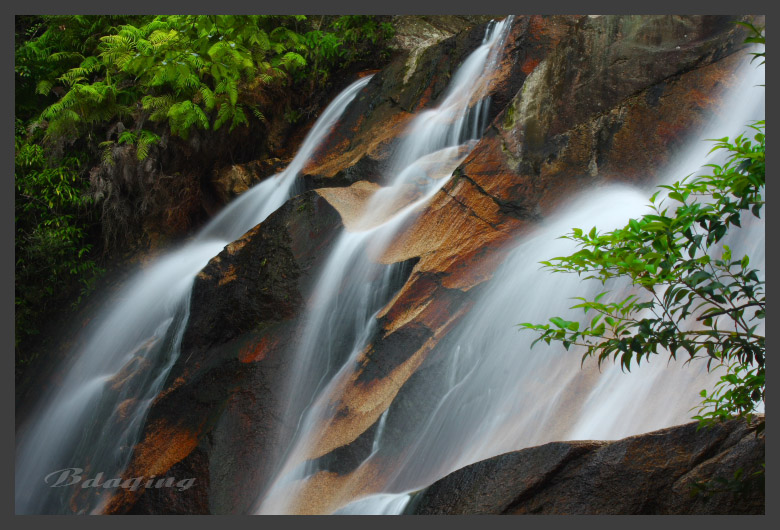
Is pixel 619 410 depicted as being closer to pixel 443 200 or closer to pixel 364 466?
pixel 364 466

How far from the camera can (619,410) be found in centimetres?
384

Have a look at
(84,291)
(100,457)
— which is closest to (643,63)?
(100,457)

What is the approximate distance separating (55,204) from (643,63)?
6.60m

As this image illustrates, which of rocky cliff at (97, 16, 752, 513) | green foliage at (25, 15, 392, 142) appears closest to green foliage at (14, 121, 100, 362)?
green foliage at (25, 15, 392, 142)

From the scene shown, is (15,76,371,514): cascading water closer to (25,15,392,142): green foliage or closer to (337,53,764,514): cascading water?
(25,15,392,142): green foliage

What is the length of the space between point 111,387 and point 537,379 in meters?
3.99

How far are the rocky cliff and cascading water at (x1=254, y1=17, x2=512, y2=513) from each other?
0.11 metres

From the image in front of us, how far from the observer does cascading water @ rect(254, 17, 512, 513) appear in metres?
4.68

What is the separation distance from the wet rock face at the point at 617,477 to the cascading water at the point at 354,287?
1386 millimetres

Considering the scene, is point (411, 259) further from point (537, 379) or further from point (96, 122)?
point (96, 122)

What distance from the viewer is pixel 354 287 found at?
205 inches

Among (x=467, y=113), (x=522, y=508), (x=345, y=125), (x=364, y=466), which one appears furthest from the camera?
(x=345, y=125)

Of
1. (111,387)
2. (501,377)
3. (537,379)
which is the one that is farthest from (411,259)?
(111,387)

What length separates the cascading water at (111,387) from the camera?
213 inches
